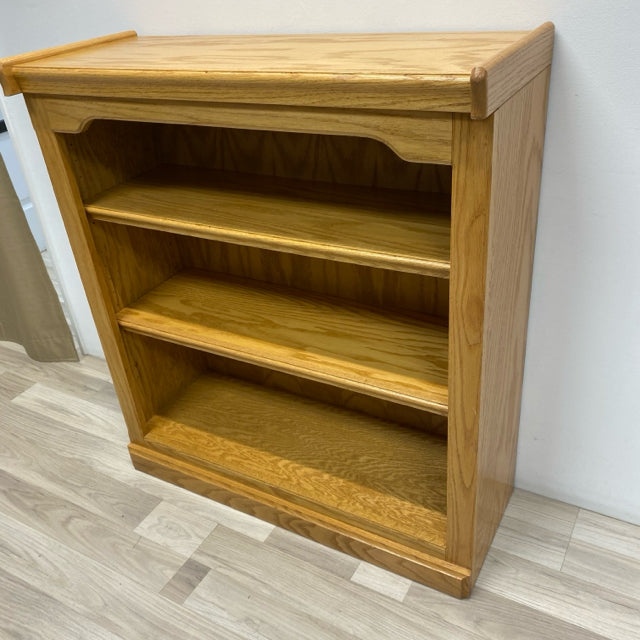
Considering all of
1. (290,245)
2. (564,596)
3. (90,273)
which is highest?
(290,245)

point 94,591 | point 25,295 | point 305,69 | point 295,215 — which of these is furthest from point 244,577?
point 25,295

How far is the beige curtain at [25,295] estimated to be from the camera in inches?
62.3

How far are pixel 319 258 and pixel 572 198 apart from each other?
0.44 m

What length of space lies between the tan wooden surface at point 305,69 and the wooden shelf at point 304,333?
447 millimetres

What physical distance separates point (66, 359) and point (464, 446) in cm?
131

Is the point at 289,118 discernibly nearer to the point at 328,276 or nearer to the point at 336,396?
the point at 328,276

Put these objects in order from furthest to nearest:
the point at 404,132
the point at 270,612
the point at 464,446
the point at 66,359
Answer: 1. the point at 66,359
2. the point at 270,612
3. the point at 464,446
4. the point at 404,132

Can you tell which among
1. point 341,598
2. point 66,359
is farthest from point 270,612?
point 66,359

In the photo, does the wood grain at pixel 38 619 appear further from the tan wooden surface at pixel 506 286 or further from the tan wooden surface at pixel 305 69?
the tan wooden surface at pixel 305 69

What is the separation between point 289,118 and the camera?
2.74 ft

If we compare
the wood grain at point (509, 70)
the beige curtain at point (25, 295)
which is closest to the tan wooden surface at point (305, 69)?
the wood grain at point (509, 70)

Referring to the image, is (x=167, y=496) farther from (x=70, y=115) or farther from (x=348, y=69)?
(x=348, y=69)

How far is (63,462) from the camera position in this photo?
1493 millimetres

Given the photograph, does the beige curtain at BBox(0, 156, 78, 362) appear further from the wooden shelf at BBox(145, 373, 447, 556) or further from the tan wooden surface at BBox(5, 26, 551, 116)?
the tan wooden surface at BBox(5, 26, 551, 116)
